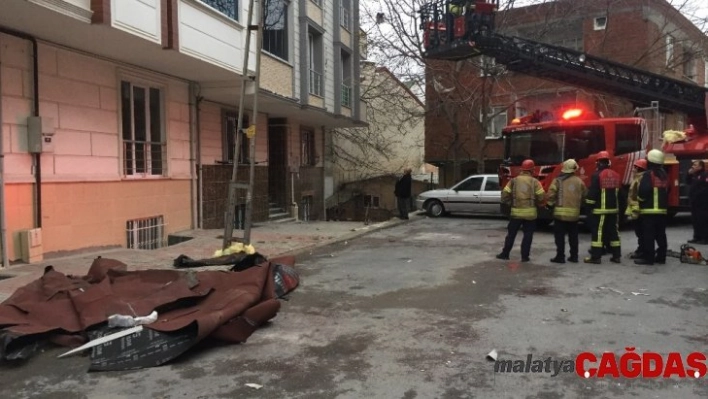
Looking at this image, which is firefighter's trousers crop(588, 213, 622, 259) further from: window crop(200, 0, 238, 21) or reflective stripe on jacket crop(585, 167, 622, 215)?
window crop(200, 0, 238, 21)

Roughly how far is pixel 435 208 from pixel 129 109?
1086cm

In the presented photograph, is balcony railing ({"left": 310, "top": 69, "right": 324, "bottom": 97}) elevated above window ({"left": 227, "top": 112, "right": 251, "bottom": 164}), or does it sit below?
above

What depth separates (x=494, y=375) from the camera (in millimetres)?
4098

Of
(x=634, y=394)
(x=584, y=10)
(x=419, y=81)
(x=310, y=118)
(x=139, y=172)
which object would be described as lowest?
(x=634, y=394)

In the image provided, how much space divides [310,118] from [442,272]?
36.5 feet

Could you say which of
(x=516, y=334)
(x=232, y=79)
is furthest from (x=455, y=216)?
(x=516, y=334)

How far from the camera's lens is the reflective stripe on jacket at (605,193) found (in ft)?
29.1

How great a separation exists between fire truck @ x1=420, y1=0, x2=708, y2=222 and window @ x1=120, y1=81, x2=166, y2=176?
19.5ft

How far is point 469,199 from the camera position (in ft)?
58.1

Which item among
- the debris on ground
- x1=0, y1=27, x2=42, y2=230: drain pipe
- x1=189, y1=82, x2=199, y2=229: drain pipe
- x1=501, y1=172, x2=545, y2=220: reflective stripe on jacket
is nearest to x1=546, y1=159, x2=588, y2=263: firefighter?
x1=501, y1=172, x2=545, y2=220: reflective stripe on jacket

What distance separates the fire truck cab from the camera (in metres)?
12.4

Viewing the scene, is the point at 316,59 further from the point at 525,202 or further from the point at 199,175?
the point at 525,202

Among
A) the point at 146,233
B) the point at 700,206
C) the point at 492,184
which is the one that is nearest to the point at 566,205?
the point at 700,206

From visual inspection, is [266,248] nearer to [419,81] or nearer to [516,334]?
[516,334]
